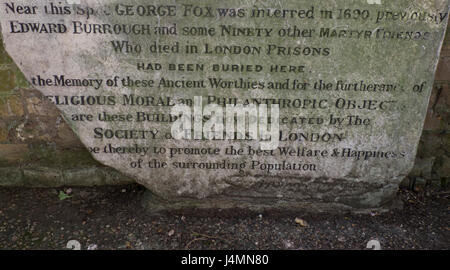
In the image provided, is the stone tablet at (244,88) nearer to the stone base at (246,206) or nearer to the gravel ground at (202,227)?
the stone base at (246,206)

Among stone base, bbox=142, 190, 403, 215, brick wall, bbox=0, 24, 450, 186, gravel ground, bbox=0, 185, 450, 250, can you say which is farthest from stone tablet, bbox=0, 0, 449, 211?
brick wall, bbox=0, 24, 450, 186

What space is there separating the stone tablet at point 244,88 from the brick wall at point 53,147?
57 centimetres

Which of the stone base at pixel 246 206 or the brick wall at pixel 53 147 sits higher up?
the brick wall at pixel 53 147

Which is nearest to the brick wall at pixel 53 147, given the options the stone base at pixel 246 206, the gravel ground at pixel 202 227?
the gravel ground at pixel 202 227

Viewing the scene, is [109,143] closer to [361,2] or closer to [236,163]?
[236,163]

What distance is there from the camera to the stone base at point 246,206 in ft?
8.24

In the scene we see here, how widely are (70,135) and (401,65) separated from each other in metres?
2.57

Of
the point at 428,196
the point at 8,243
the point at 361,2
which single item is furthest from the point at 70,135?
the point at 428,196

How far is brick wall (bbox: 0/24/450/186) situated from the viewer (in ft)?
8.77

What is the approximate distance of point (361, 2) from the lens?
6.47ft

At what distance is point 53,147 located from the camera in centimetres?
280

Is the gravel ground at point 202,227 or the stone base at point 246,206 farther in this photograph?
the stone base at point 246,206

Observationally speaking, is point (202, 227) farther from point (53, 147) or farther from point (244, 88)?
point (53, 147)

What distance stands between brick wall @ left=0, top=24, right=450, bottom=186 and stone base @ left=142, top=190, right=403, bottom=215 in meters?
0.54
